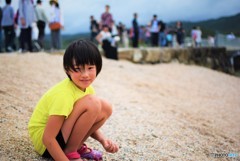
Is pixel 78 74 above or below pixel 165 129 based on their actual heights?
above

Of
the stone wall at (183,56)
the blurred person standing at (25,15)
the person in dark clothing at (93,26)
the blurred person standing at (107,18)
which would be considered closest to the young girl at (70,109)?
the blurred person standing at (25,15)

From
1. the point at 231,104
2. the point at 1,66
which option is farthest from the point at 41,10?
the point at 231,104

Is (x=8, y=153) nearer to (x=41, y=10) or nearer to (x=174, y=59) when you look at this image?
(x=41, y=10)

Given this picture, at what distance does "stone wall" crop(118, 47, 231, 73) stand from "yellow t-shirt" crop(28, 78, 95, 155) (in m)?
7.77

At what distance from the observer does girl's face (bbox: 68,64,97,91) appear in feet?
5.79

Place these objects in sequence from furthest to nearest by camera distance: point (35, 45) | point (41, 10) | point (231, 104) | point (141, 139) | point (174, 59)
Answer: point (174, 59) → point (35, 45) → point (41, 10) → point (231, 104) → point (141, 139)

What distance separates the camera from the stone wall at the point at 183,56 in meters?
9.84

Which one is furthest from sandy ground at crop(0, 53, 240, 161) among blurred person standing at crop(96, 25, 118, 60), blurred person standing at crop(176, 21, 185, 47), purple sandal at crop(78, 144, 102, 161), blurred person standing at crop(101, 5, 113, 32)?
blurred person standing at crop(176, 21, 185, 47)

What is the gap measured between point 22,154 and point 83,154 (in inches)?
17.0

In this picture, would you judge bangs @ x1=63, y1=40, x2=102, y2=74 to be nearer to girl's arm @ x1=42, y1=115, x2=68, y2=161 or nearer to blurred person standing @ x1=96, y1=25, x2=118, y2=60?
girl's arm @ x1=42, y1=115, x2=68, y2=161

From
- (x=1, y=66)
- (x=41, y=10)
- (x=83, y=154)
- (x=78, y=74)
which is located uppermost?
(x=41, y=10)

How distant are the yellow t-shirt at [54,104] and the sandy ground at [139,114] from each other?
0.22 m

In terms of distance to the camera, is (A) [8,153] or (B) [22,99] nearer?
(A) [8,153]

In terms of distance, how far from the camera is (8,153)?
76.5 inches
